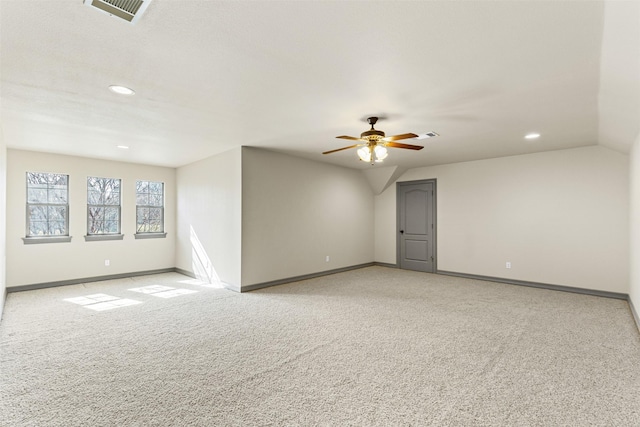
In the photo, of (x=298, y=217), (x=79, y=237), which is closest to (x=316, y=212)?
(x=298, y=217)

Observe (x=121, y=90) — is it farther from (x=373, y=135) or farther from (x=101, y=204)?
(x=101, y=204)

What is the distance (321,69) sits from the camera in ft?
8.21

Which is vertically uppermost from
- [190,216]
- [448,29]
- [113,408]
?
[448,29]

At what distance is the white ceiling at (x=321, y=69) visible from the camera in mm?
1827

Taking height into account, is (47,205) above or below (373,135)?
below

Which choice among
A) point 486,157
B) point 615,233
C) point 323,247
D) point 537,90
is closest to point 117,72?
point 537,90

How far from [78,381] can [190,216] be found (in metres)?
4.54

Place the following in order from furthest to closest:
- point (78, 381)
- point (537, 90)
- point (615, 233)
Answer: point (615, 233) → point (537, 90) → point (78, 381)

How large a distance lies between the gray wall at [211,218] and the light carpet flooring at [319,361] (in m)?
0.91

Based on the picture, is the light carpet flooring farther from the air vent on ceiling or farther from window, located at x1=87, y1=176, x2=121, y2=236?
the air vent on ceiling

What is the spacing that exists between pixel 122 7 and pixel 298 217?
4688mm

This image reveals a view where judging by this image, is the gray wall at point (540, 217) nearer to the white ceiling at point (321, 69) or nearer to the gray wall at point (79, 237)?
the white ceiling at point (321, 69)

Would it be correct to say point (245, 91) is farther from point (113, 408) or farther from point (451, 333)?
point (451, 333)

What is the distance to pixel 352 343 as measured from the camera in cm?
318
